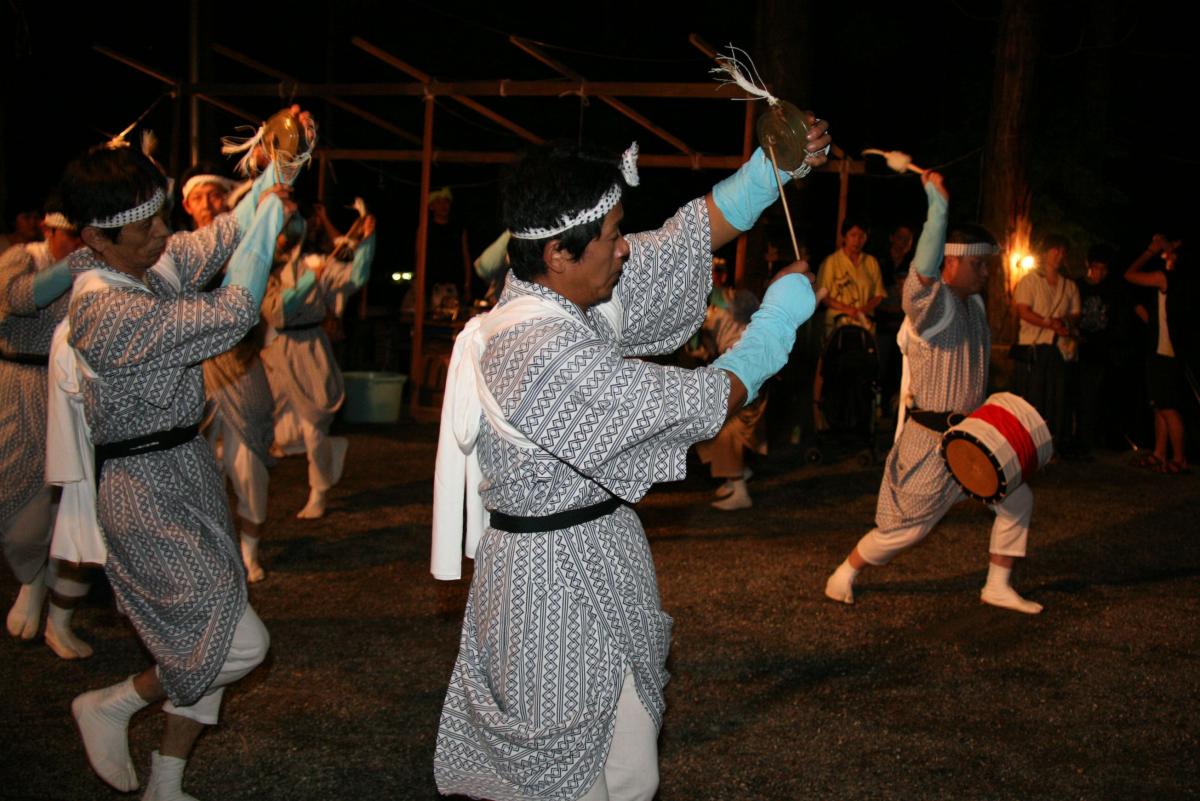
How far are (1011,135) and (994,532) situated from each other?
8.21 m

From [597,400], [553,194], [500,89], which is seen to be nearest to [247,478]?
[553,194]

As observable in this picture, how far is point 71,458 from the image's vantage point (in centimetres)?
361

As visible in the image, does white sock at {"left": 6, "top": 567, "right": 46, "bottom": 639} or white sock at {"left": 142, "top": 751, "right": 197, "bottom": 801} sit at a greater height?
white sock at {"left": 142, "top": 751, "right": 197, "bottom": 801}

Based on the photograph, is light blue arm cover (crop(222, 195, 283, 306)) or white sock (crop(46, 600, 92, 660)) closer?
light blue arm cover (crop(222, 195, 283, 306))

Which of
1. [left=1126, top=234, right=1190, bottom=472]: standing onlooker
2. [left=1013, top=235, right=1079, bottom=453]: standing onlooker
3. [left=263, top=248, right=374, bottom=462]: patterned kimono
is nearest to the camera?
[left=263, top=248, right=374, bottom=462]: patterned kimono

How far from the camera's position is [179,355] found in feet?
11.2

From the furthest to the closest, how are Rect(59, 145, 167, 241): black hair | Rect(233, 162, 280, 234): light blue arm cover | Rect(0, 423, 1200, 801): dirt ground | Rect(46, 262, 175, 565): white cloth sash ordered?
Rect(0, 423, 1200, 801): dirt ground, Rect(233, 162, 280, 234): light blue arm cover, Rect(46, 262, 175, 565): white cloth sash, Rect(59, 145, 167, 241): black hair

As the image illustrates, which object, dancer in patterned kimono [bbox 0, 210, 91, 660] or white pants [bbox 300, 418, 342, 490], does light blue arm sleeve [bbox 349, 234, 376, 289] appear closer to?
white pants [bbox 300, 418, 342, 490]

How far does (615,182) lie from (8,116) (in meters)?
14.7

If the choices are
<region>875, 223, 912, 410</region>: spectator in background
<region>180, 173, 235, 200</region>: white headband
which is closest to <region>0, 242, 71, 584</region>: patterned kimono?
<region>180, 173, 235, 200</region>: white headband

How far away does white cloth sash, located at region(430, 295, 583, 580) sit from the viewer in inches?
102

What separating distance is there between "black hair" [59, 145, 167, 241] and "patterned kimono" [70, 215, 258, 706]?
0.49ft

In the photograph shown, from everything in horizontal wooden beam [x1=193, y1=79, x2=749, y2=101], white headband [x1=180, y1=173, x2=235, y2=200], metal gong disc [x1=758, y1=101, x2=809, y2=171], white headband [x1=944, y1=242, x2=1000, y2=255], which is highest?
horizontal wooden beam [x1=193, y1=79, x2=749, y2=101]

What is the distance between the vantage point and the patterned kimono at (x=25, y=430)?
212 inches
